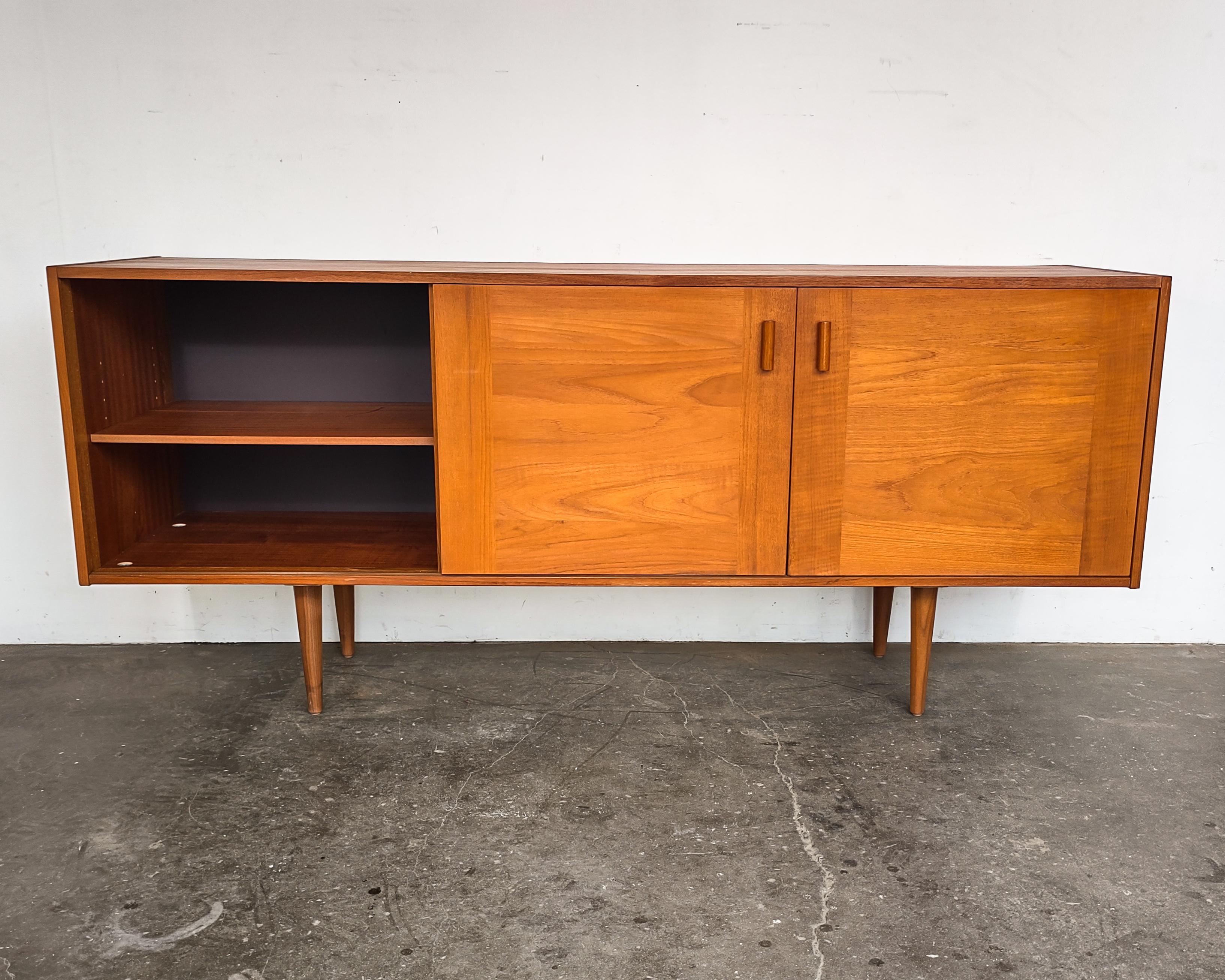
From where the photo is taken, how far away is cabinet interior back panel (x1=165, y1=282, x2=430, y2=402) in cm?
234

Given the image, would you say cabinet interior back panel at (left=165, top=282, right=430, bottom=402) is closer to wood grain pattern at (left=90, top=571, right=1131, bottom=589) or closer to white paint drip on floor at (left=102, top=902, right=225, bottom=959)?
wood grain pattern at (left=90, top=571, right=1131, bottom=589)

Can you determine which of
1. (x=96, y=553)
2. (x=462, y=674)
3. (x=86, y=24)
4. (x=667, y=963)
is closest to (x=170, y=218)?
(x=86, y=24)

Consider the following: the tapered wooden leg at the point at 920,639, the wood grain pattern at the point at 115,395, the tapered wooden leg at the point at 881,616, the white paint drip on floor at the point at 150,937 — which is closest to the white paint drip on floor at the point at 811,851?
the tapered wooden leg at the point at 920,639

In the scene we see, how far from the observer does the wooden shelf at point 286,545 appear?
203cm

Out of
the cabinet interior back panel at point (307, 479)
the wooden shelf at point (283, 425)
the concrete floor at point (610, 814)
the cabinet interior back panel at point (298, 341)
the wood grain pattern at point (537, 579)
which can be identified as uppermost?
the cabinet interior back panel at point (298, 341)

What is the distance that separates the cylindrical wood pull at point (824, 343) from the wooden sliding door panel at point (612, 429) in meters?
0.06

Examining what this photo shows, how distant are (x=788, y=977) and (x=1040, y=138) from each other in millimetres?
1845

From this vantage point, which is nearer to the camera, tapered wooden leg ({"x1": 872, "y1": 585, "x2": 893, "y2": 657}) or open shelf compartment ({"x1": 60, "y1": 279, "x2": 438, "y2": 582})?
open shelf compartment ({"x1": 60, "y1": 279, "x2": 438, "y2": 582})

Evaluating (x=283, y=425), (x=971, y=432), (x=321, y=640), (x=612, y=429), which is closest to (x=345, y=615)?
(x=321, y=640)

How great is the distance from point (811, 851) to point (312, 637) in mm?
1068

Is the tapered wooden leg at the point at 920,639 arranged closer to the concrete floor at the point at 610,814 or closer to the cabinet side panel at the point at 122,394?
the concrete floor at the point at 610,814

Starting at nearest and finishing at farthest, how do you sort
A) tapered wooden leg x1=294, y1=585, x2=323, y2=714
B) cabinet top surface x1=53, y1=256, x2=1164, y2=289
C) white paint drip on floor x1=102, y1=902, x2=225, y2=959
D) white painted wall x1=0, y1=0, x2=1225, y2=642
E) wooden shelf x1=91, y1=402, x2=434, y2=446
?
1. white paint drip on floor x1=102, y1=902, x2=225, y2=959
2. cabinet top surface x1=53, y1=256, x2=1164, y2=289
3. wooden shelf x1=91, y1=402, x2=434, y2=446
4. tapered wooden leg x1=294, y1=585, x2=323, y2=714
5. white painted wall x1=0, y1=0, x2=1225, y2=642

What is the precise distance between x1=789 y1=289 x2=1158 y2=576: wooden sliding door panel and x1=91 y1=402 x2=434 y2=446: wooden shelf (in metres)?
0.75

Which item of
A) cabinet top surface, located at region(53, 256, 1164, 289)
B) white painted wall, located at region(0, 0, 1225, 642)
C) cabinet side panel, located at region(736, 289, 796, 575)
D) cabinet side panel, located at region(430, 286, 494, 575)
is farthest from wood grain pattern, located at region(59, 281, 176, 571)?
cabinet side panel, located at region(736, 289, 796, 575)
